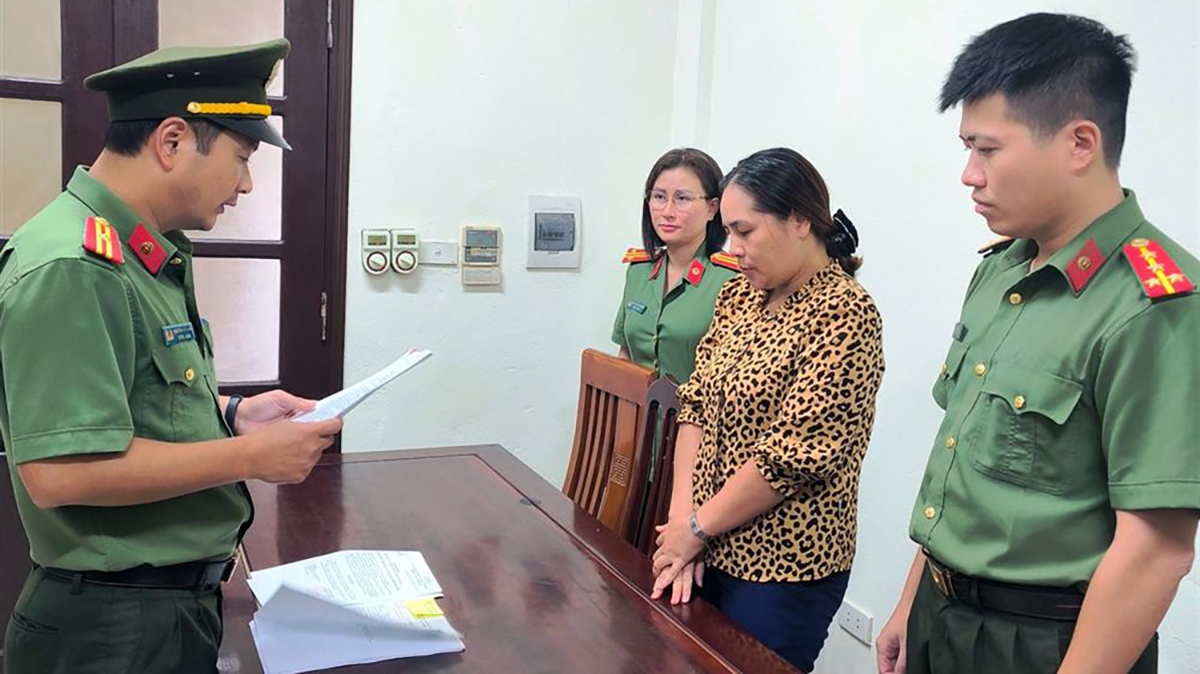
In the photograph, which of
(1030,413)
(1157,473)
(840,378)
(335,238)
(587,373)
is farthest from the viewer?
(335,238)

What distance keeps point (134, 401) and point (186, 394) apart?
65mm

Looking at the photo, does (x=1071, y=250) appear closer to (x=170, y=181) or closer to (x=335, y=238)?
(x=170, y=181)

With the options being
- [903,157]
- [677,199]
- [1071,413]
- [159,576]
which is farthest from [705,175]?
[159,576]

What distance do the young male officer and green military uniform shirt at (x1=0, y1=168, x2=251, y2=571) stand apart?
0.93 metres

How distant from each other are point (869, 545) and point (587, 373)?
0.89m

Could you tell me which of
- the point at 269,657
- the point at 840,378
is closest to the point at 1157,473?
the point at 840,378

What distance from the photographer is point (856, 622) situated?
98.3 inches

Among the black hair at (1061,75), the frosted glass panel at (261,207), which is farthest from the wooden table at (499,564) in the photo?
the frosted glass panel at (261,207)

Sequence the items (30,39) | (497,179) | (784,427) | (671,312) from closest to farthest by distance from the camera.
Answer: (784,427)
(30,39)
(671,312)
(497,179)

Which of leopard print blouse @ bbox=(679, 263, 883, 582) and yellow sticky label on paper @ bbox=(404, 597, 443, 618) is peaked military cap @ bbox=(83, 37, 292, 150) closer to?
yellow sticky label on paper @ bbox=(404, 597, 443, 618)

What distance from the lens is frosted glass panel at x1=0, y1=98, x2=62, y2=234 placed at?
8.17 feet

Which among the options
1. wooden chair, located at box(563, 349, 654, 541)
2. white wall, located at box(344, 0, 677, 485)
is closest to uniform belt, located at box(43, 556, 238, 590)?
wooden chair, located at box(563, 349, 654, 541)

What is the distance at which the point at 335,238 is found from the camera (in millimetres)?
2830

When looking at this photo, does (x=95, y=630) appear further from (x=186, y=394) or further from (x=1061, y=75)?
(x=1061, y=75)
